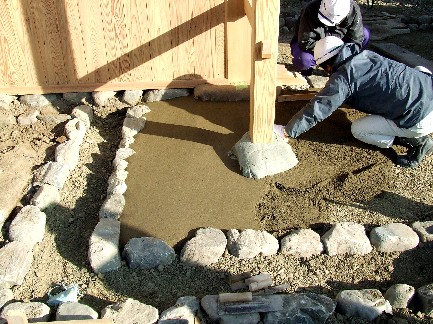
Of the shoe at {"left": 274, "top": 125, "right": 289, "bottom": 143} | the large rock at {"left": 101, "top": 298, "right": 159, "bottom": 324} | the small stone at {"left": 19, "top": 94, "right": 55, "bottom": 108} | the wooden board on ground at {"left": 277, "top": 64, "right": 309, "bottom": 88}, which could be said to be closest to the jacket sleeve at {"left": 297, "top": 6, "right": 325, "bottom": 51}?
the wooden board on ground at {"left": 277, "top": 64, "right": 309, "bottom": 88}

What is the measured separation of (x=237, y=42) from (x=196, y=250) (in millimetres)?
2272

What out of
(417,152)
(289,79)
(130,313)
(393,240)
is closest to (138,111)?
(289,79)

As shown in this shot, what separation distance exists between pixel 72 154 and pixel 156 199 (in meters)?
0.94

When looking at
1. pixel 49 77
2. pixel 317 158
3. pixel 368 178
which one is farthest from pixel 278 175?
pixel 49 77

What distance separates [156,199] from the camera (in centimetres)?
407

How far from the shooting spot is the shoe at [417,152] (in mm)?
4328

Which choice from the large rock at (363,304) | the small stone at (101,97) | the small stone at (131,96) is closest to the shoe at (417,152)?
the large rock at (363,304)

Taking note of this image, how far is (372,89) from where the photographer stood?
13.5ft

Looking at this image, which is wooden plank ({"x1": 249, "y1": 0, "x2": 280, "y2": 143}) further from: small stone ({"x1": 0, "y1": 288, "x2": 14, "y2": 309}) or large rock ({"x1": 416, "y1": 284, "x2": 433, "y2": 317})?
small stone ({"x1": 0, "y1": 288, "x2": 14, "y2": 309})

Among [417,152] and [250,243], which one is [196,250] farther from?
[417,152]

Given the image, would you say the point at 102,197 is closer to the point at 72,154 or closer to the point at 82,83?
the point at 72,154

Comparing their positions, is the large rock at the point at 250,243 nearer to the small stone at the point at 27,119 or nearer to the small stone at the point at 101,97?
the small stone at the point at 101,97

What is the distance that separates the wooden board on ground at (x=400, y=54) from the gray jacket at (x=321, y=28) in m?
1.23

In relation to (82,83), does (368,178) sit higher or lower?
lower
